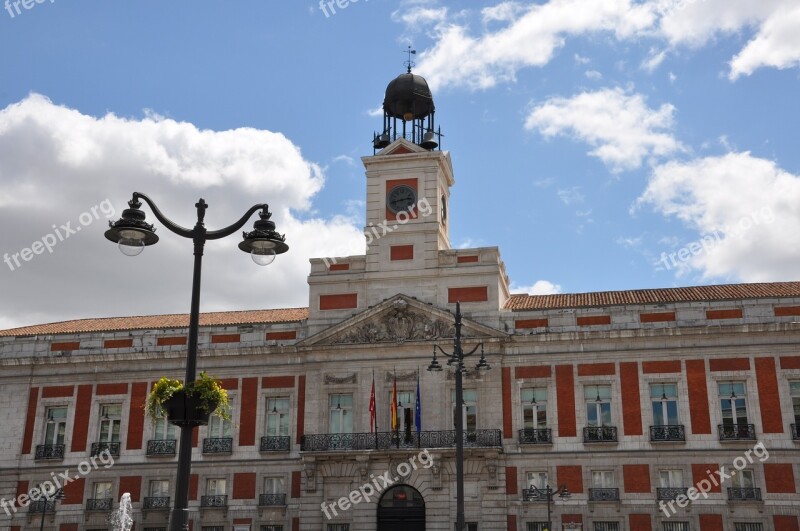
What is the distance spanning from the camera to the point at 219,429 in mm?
37344

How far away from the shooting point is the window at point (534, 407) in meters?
34.9

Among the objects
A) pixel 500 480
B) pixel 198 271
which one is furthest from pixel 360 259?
pixel 198 271

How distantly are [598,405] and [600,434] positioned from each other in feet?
3.74

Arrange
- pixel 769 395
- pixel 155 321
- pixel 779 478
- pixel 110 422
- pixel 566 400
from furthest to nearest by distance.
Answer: pixel 155 321 → pixel 110 422 → pixel 566 400 → pixel 769 395 → pixel 779 478

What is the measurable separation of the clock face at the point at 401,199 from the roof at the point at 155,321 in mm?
6250

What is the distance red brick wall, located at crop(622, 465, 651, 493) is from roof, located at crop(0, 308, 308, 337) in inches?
580

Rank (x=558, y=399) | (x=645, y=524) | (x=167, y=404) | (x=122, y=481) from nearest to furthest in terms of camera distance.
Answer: (x=167, y=404) < (x=645, y=524) < (x=558, y=399) < (x=122, y=481)

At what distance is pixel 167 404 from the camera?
487 inches

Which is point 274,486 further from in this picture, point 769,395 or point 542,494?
point 769,395

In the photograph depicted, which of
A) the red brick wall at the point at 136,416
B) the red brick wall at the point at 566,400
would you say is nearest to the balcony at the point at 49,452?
the red brick wall at the point at 136,416

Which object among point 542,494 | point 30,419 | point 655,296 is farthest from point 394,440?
point 30,419

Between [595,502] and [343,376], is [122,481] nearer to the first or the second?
[343,376]

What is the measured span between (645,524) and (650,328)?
711 cm

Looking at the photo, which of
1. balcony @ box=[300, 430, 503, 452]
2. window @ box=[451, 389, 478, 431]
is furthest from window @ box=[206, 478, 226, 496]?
window @ box=[451, 389, 478, 431]
